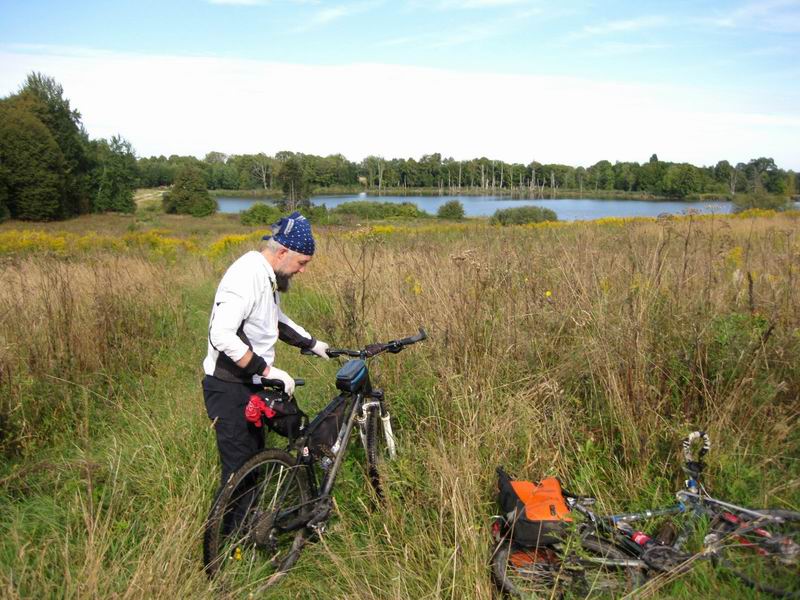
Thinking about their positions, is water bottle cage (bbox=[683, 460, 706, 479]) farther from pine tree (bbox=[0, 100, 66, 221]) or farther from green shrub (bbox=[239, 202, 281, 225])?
pine tree (bbox=[0, 100, 66, 221])

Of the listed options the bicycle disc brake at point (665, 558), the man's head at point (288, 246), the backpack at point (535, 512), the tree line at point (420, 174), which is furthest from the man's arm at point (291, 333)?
the tree line at point (420, 174)

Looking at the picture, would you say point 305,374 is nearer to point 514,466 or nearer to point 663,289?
point 514,466

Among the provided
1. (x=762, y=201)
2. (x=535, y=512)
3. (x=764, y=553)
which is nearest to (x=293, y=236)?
(x=535, y=512)

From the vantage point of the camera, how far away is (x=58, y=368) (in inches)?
211

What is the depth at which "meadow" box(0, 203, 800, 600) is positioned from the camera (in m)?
2.73

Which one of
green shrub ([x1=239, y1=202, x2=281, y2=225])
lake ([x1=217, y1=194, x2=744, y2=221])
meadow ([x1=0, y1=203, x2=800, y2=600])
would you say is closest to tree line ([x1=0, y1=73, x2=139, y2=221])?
lake ([x1=217, y1=194, x2=744, y2=221])

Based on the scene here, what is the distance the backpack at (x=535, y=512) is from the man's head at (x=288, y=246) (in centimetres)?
166

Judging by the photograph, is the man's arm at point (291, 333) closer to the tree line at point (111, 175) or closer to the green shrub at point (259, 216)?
the tree line at point (111, 175)

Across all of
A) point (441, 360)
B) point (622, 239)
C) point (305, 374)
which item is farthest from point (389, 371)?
point (622, 239)

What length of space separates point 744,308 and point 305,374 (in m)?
3.88

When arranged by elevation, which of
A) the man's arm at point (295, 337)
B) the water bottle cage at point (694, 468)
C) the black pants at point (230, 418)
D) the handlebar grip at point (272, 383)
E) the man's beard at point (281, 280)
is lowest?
the water bottle cage at point (694, 468)

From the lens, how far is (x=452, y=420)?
382cm

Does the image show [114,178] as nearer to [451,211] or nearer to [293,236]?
[451,211]

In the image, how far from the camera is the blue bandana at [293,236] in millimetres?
3137
